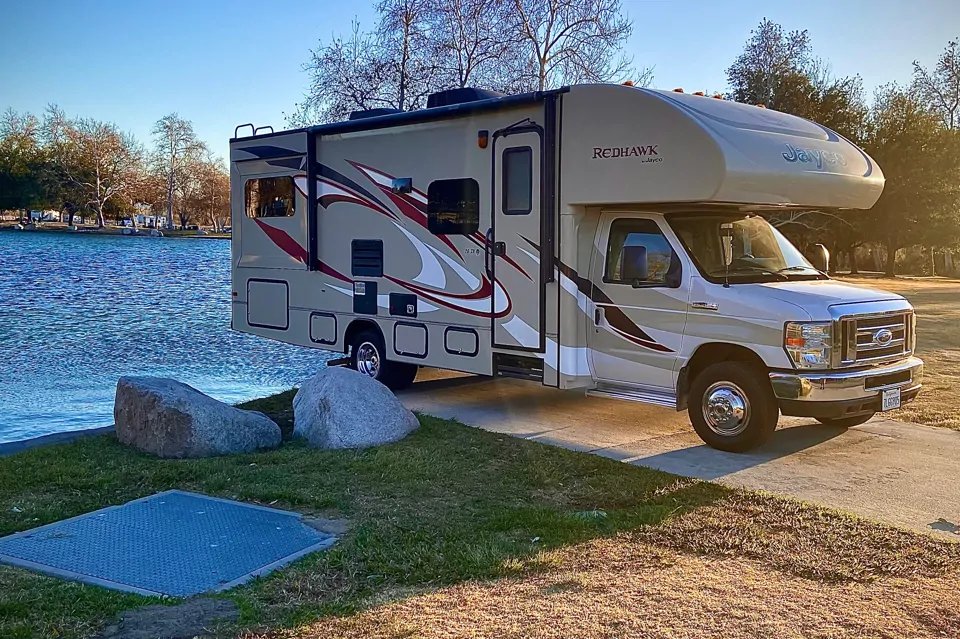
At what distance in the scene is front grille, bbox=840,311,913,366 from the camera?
7949 mm

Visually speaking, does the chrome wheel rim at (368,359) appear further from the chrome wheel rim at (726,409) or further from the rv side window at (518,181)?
the chrome wheel rim at (726,409)

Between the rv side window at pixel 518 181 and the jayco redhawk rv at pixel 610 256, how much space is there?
0.02 metres

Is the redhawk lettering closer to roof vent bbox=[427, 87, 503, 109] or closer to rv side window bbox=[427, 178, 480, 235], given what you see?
rv side window bbox=[427, 178, 480, 235]

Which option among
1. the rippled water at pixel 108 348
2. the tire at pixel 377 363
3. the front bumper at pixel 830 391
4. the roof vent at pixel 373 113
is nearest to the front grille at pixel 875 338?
the front bumper at pixel 830 391

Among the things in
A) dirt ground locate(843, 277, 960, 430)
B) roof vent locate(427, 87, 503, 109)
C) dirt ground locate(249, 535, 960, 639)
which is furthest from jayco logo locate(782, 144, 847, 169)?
dirt ground locate(249, 535, 960, 639)

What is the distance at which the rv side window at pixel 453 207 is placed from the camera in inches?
398

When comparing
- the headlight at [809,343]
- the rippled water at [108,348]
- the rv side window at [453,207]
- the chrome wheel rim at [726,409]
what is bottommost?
the rippled water at [108,348]

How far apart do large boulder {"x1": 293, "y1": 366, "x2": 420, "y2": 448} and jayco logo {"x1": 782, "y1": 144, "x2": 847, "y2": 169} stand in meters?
4.31

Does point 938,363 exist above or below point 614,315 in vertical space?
below

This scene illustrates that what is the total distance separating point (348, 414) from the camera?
8.27 meters

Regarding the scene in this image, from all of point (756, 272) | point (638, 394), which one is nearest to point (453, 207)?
point (638, 394)

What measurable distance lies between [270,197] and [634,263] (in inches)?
231

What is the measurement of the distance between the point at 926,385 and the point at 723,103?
536cm

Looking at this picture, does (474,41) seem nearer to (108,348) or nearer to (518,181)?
(108,348)
